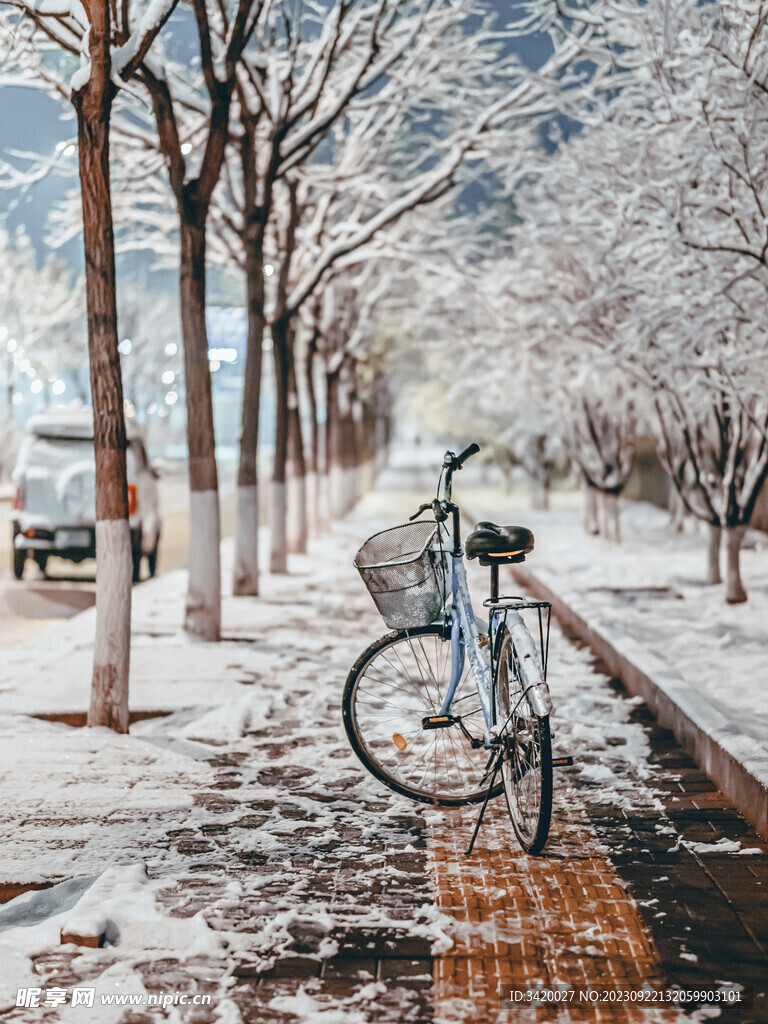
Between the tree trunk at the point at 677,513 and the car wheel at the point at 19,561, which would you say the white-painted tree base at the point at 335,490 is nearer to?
the tree trunk at the point at 677,513

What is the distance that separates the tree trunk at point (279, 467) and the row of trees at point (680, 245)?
2.80 meters

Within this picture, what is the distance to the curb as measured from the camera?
5.07m

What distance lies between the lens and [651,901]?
4156 mm

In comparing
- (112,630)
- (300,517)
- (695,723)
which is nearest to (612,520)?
(300,517)

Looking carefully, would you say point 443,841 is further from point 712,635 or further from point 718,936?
point 712,635

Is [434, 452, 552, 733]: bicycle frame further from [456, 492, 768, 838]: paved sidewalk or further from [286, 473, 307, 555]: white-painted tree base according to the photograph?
[286, 473, 307, 555]: white-painted tree base

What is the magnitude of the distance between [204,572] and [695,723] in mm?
5100

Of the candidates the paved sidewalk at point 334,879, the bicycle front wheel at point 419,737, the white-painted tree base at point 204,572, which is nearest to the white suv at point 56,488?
the white-painted tree base at point 204,572

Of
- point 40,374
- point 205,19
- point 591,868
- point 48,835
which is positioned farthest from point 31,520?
point 40,374

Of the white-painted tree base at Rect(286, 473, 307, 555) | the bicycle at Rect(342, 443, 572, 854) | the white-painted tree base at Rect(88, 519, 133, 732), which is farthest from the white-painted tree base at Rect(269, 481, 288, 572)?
the bicycle at Rect(342, 443, 572, 854)

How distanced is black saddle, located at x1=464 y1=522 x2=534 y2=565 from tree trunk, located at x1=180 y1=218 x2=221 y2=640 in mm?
5185

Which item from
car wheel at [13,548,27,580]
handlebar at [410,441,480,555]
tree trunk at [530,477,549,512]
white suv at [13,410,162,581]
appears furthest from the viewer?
tree trunk at [530,477,549,512]

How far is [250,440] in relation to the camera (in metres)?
12.9

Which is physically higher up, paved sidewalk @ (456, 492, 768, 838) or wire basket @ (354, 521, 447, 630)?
wire basket @ (354, 521, 447, 630)
